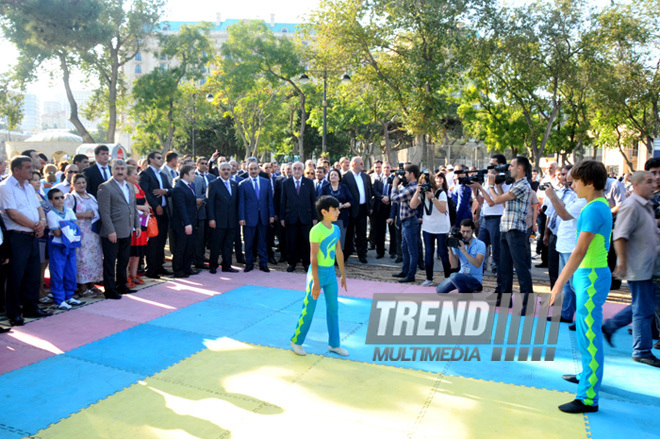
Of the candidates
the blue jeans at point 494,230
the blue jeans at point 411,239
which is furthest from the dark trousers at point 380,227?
the blue jeans at point 494,230

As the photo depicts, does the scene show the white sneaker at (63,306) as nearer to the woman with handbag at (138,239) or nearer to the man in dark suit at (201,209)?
the woman with handbag at (138,239)

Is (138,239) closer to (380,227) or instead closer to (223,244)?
(223,244)

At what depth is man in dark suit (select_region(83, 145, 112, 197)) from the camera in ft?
25.7

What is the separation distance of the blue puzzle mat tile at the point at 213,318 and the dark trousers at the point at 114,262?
133 centimetres

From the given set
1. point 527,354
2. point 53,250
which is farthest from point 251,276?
point 527,354

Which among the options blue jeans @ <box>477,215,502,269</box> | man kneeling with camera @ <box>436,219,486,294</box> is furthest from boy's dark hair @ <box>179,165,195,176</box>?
blue jeans @ <box>477,215,502,269</box>

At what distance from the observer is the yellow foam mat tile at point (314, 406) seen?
3.66 m

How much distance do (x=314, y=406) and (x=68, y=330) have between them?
3.52 metres

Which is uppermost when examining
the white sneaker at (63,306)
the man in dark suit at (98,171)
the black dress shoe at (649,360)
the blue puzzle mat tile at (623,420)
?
the man in dark suit at (98,171)

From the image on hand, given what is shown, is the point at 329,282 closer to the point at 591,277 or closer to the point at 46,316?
the point at 591,277

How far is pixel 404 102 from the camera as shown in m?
18.8

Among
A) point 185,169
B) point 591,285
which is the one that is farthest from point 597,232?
point 185,169

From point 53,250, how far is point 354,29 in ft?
48.2

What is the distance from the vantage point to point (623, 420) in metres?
3.85
